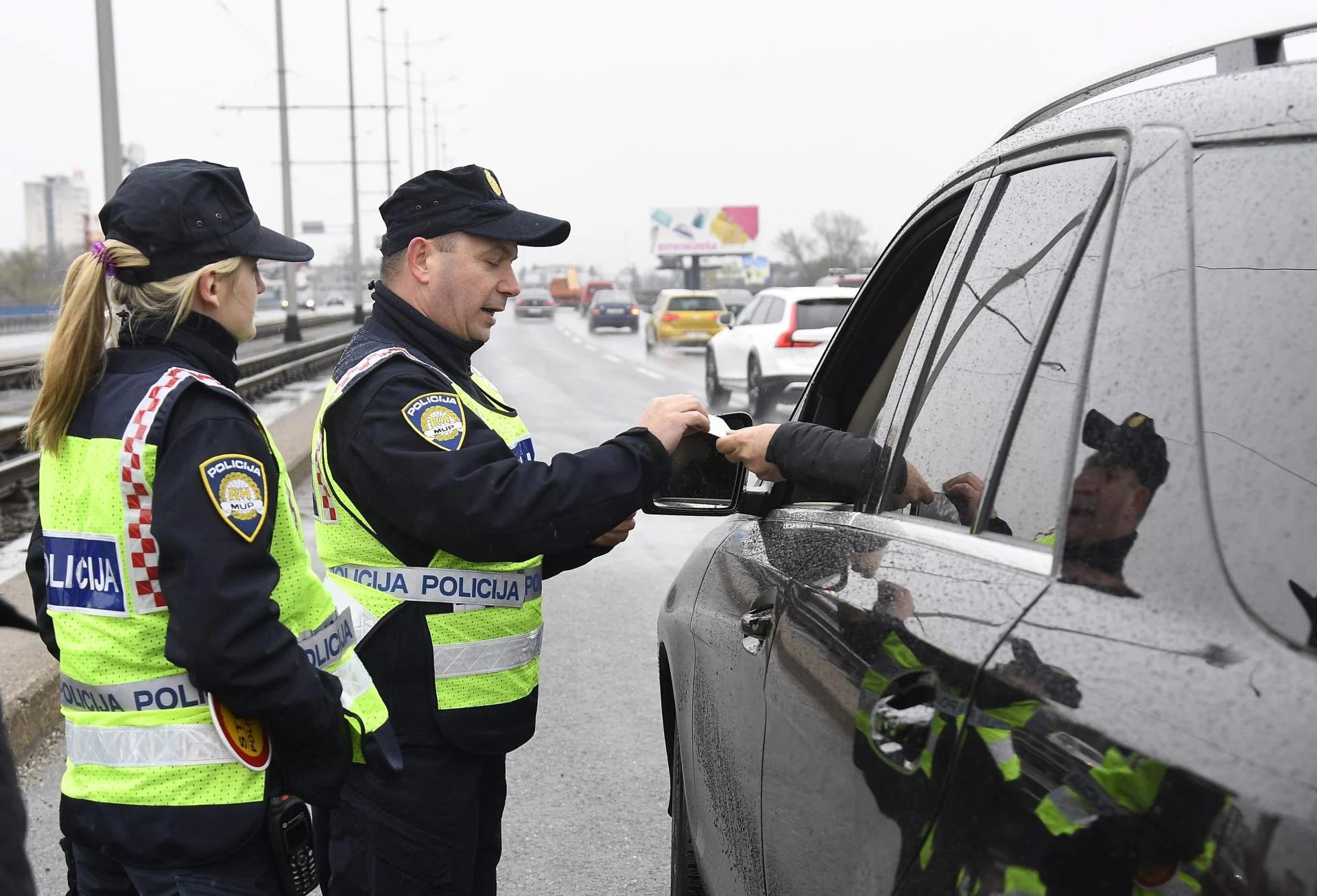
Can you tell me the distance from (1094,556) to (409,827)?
5.45 feet

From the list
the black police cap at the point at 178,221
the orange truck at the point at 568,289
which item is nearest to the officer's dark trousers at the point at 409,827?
the black police cap at the point at 178,221

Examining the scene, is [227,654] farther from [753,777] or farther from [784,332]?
[784,332]

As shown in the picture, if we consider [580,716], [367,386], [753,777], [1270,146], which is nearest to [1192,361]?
[1270,146]

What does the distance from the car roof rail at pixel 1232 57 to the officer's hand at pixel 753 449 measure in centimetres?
84

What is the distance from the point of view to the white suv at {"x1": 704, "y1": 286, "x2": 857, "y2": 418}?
1811 cm

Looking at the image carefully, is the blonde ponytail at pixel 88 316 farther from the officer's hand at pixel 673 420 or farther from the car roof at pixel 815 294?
the car roof at pixel 815 294

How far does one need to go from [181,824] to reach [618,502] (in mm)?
959

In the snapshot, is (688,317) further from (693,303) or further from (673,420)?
(673,420)

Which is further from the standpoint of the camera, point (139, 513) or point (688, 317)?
point (688, 317)

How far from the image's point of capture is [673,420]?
8.93ft

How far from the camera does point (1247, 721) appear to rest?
112cm

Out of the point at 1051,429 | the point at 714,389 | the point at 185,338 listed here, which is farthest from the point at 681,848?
the point at 714,389

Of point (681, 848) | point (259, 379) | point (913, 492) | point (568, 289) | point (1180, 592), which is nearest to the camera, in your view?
point (1180, 592)

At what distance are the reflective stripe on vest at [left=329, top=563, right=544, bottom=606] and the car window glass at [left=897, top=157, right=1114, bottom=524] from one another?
37.5 inches
